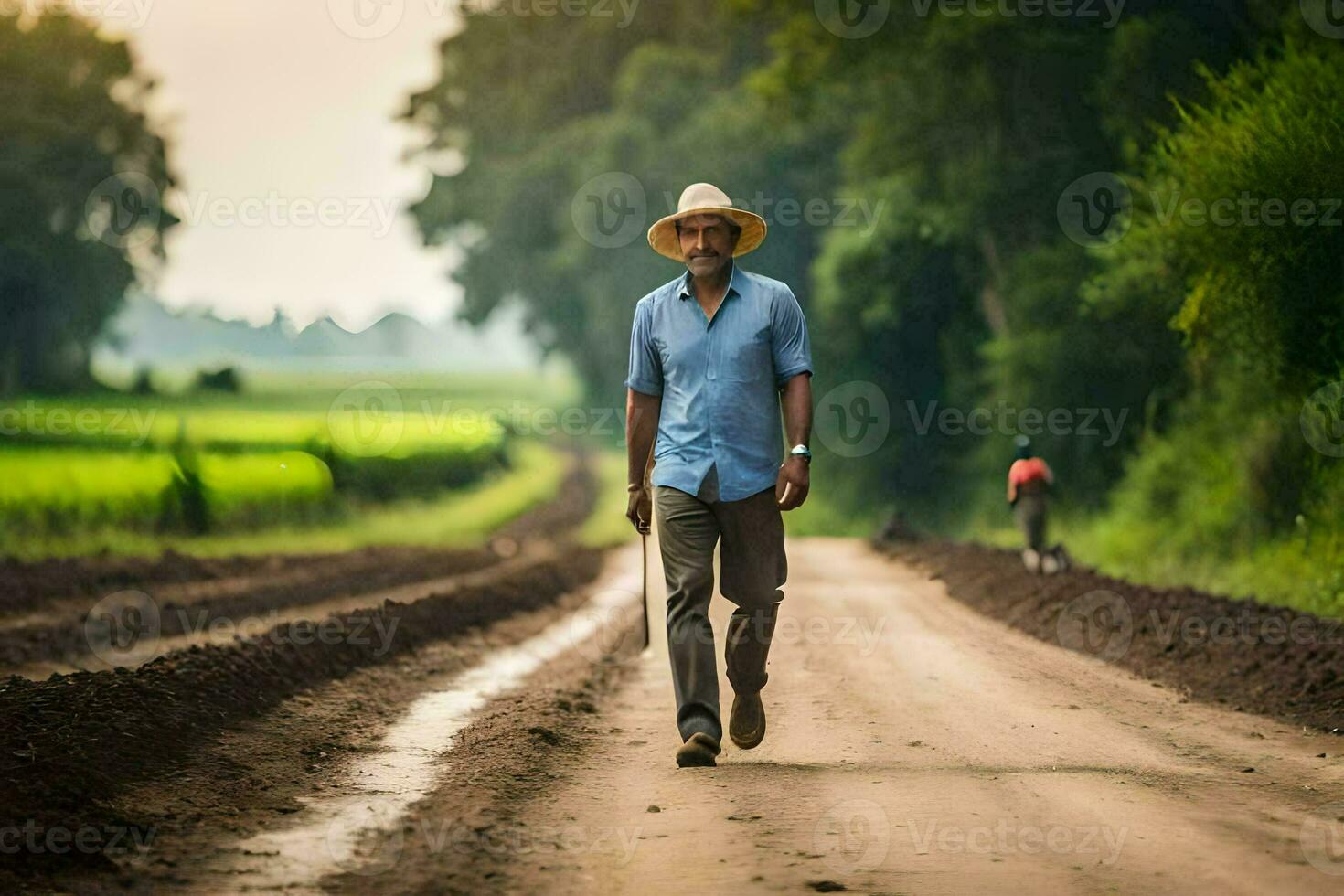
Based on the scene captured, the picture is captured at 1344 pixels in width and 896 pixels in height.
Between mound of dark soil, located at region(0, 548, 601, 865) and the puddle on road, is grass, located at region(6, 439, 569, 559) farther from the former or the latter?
the puddle on road

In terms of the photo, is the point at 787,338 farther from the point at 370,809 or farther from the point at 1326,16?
the point at 1326,16

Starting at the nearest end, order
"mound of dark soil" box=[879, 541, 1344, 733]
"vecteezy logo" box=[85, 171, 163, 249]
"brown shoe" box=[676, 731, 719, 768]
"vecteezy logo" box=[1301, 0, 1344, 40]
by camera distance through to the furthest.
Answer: "brown shoe" box=[676, 731, 719, 768] < "mound of dark soil" box=[879, 541, 1344, 733] < "vecteezy logo" box=[1301, 0, 1344, 40] < "vecteezy logo" box=[85, 171, 163, 249]

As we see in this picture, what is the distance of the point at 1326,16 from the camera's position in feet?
64.0

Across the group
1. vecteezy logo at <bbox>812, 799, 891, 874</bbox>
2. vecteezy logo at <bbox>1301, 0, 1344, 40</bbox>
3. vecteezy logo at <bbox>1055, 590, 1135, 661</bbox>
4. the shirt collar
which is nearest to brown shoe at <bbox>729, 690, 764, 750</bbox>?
vecteezy logo at <bbox>812, 799, 891, 874</bbox>

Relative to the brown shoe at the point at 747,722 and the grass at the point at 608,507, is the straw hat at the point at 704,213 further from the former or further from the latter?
the grass at the point at 608,507

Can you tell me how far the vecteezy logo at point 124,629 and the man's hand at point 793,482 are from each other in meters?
8.13

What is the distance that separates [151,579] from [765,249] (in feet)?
82.1

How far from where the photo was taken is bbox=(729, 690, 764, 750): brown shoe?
27.0ft

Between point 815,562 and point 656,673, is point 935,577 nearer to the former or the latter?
point 815,562

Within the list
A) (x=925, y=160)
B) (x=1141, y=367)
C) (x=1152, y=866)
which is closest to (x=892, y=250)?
(x=925, y=160)

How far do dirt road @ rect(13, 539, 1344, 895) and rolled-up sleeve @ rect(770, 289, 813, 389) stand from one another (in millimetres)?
Result: 1902

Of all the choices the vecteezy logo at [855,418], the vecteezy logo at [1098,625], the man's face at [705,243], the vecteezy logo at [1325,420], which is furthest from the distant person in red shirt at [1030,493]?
the vecteezy logo at [855,418]

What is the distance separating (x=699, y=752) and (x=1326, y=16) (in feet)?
50.0

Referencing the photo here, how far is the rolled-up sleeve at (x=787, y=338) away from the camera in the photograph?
8102mm
